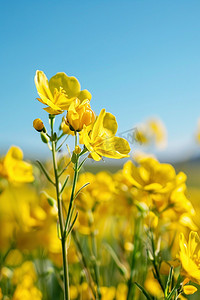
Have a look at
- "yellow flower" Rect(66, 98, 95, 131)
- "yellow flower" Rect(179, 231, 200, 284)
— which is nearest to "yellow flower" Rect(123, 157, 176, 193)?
"yellow flower" Rect(179, 231, 200, 284)

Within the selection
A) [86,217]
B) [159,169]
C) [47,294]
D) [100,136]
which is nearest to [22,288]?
[47,294]

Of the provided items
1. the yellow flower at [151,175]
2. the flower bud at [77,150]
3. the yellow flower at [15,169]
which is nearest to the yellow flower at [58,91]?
the flower bud at [77,150]

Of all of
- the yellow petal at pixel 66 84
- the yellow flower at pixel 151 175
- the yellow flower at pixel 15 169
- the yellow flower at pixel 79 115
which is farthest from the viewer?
the yellow flower at pixel 15 169

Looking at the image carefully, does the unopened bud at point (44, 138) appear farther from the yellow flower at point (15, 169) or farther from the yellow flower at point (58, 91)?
the yellow flower at point (15, 169)

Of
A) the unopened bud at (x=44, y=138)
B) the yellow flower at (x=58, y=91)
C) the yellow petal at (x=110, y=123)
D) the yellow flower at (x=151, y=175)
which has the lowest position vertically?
the yellow flower at (x=151, y=175)

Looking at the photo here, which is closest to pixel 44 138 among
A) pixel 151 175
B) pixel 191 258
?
pixel 191 258

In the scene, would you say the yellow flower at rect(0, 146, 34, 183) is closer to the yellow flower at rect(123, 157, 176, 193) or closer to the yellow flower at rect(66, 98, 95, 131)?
the yellow flower at rect(123, 157, 176, 193)
